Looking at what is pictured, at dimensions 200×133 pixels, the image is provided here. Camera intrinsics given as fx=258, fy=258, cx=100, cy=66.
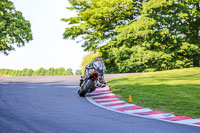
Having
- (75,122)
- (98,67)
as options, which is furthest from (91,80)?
(75,122)

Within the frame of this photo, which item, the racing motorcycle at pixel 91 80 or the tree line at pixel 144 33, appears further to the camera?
the tree line at pixel 144 33

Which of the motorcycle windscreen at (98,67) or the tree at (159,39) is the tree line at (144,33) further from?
the motorcycle windscreen at (98,67)

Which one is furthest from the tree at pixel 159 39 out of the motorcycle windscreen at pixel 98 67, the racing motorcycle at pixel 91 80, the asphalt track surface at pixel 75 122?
the asphalt track surface at pixel 75 122

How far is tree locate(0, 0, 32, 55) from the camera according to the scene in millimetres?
27828

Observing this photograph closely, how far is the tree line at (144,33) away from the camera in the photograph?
1128 inches

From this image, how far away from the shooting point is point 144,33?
27469 millimetres

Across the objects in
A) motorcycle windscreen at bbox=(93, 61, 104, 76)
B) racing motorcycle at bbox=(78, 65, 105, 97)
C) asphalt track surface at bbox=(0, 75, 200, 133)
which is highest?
motorcycle windscreen at bbox=(93, 61, 104, 76)

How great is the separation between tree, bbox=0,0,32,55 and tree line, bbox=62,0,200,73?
7.00 metres

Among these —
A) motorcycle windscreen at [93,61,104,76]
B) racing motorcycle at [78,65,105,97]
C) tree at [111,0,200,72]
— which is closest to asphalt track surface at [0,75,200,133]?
racing motorcycle at [78,65,105,97]

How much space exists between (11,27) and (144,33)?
46.9 feet

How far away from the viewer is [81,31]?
35531 millimetres

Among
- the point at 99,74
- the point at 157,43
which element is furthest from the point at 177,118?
the point at 157,43

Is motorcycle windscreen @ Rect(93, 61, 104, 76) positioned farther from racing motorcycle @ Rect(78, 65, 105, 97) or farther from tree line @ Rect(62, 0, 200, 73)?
tree line @ Rect(62, 0, 200, 73)

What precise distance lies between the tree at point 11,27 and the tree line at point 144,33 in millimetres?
7004
